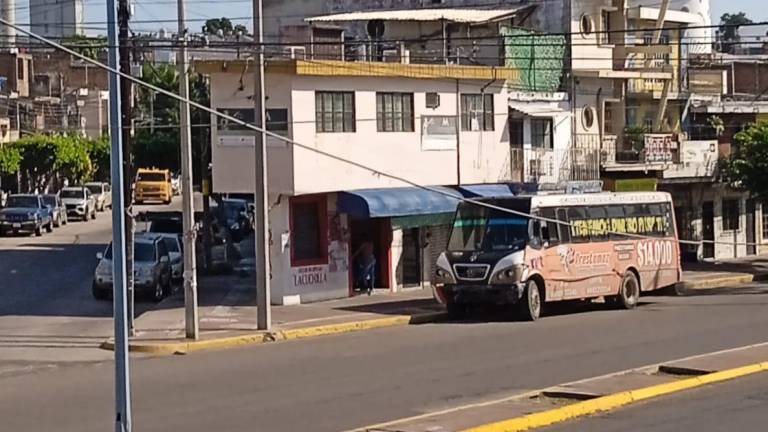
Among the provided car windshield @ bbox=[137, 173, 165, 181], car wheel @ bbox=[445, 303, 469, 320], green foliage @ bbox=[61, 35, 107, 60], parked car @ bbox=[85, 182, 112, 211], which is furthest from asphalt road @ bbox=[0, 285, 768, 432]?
car windshield @ bbox=[137, 173, 165, 181]

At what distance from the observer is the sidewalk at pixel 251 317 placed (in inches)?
1046

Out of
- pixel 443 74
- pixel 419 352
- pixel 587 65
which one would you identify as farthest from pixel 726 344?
pixel 587 65

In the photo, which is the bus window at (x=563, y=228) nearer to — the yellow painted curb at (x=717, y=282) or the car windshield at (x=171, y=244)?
the yellow painted curb at (x=717, y=282)

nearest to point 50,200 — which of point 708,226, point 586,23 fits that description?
point 586,23

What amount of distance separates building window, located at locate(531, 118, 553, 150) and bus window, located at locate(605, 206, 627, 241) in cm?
969

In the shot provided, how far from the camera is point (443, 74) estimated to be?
122 feet

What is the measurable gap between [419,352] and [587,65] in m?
26.4

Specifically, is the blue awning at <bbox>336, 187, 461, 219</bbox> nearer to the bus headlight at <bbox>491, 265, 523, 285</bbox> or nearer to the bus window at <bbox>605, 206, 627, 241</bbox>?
the bus headlight at <bbox>491, 265, 523, 285</bbox>

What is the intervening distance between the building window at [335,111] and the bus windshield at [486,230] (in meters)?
4.86

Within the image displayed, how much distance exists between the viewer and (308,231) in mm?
34531

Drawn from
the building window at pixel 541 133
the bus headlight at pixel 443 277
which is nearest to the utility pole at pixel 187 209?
the bus headlight at pixel 443 277

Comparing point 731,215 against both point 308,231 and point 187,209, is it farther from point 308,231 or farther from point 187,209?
point 187,209

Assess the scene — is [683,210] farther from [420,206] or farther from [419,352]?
[419,352]

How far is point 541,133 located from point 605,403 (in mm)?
29740
